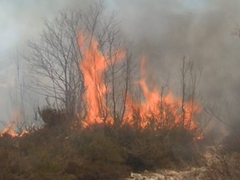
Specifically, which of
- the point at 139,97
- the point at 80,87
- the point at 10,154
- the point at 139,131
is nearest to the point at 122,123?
the point at 139,131

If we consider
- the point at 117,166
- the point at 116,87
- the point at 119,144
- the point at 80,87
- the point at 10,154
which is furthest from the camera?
the point at 116,87

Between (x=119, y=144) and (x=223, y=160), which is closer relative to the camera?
(x=223, y=160)

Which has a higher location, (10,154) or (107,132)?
(107,132)

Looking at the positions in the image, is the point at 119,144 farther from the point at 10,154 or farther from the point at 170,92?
the point at 170,92

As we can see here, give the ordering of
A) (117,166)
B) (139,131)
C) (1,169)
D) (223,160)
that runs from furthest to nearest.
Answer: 1. (139,131)
2. (117,166)
3. (1,169)
4. (223,160)

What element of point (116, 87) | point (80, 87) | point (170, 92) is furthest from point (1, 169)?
point (170, 92)

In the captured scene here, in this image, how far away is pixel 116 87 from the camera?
85.3 feet

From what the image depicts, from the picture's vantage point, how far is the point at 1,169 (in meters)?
8.71

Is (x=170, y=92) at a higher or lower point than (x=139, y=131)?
higher

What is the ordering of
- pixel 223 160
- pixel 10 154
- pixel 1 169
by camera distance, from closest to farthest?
pixel 223 160
pixel 1 169
pixel 10 154

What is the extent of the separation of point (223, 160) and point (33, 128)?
10.9m

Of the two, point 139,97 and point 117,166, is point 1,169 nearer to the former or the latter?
point 117,166

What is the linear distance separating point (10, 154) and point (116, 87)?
55.1 ft

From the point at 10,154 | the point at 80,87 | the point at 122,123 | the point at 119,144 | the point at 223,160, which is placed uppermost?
the point at 80,87
